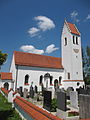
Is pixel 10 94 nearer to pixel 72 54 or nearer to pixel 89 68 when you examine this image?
pixel 72 54

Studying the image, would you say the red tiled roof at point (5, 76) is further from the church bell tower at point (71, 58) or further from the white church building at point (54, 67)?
the church bell tower at point (71, 58)

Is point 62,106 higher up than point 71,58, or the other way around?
point 71,58

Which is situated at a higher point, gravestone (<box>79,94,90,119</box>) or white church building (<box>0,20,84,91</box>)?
white church building (<box>0,20,84,91</box>)

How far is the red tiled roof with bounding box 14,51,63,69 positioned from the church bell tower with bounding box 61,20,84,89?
7.81 feet

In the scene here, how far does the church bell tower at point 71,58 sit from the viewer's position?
2714cm

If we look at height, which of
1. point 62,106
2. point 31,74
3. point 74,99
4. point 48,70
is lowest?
point 74,99

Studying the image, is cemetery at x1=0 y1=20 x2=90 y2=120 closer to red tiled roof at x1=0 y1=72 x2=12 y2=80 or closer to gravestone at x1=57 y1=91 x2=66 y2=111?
red tiled roof at x1=0 y1=72 x2=12 y2=80

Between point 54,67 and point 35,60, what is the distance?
4.63 metres

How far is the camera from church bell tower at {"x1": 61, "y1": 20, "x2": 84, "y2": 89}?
27.1 m

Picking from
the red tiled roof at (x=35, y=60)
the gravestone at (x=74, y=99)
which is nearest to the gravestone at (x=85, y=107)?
the gravestone at (x=74, y=99)

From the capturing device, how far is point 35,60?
91.1 feet

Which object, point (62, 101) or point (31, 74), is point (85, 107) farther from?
point (31, 74)

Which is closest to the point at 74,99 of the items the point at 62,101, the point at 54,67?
the point at 62,101

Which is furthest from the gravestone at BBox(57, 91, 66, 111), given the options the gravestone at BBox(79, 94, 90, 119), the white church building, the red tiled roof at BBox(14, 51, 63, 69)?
the red tiled roof at BBox(14, 51, 63, 69)
